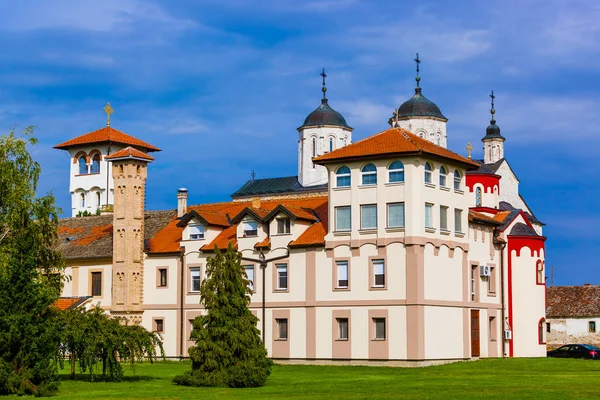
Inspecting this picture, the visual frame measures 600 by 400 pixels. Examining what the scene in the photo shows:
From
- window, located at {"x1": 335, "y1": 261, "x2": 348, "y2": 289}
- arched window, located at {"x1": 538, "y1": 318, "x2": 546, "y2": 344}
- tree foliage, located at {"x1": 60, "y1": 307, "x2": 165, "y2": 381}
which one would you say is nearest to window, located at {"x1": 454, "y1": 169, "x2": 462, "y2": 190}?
window, located at {"x1": 335, "y1": 261, "x2": 348, "y2": 289}

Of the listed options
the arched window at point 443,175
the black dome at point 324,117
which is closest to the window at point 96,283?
the arched window at point 443,175

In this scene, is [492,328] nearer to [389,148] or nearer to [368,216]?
[368,216]

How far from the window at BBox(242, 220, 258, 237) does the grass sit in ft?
30.6

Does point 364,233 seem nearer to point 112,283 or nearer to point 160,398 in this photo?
point 112,283

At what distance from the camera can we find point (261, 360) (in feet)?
132

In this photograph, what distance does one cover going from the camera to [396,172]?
56219 mm

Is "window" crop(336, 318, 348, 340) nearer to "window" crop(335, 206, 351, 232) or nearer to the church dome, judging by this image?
"window" crop(335, 206, 351, 232)

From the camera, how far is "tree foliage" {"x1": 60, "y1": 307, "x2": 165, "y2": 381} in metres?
40.8

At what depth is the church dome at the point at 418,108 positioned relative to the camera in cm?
9856

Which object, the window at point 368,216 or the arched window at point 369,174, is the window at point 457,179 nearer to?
the arched window at point 369,174

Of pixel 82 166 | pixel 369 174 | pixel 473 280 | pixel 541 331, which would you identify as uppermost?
pixel 82 166

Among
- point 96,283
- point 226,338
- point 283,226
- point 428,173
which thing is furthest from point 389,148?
point 96,283

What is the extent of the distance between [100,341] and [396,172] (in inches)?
825

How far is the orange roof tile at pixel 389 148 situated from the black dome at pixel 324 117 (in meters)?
44.7
